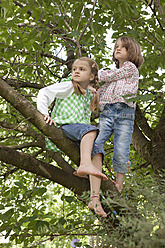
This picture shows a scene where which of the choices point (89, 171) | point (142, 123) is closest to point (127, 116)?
point (142, 123)

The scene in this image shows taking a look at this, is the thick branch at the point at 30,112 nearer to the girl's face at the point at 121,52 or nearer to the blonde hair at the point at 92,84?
the blonde hair at the point at 92,84

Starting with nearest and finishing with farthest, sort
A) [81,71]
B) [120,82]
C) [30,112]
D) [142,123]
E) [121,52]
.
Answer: [30,112], [81,71], [120,82], [121,52], [142,123]

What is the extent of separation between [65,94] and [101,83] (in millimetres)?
779

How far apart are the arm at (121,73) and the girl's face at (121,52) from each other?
18cm

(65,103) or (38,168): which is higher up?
(65,103)

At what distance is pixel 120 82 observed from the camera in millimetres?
3607

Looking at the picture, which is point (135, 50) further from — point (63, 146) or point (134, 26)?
point (63, 146)

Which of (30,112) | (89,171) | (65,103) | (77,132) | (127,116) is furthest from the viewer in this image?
(127,116)

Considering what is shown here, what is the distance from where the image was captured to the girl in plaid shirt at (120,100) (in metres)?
3.41

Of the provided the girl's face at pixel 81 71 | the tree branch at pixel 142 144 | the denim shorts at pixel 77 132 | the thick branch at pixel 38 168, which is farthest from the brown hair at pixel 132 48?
the thick branch at pixel 38 168

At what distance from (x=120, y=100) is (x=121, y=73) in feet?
1.16

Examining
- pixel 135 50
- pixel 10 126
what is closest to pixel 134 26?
pixel 135 50

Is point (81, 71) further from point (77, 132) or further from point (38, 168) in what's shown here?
point (38, 168)

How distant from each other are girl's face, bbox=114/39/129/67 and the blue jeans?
2.13 ft
